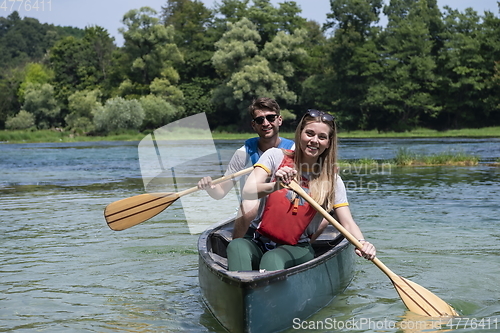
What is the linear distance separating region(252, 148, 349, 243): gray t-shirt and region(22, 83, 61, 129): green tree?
45.2 metres

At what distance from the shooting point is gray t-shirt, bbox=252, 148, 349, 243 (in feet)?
13.4

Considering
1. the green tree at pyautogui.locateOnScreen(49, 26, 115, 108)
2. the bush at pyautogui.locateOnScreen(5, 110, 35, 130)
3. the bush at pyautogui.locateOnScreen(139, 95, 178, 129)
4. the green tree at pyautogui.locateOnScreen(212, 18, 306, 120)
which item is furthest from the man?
the green tree at pyautogui.locateOnScreen(49, 26, 115, 108)

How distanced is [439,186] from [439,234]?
16.1 ft

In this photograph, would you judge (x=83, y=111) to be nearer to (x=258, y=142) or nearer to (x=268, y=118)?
(x=258, y=142)

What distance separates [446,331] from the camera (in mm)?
4262

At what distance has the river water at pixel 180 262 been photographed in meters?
4.53

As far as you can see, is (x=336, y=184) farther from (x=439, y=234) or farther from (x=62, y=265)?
(x=439, y=234)

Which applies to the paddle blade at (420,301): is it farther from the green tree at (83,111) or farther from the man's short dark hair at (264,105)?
the green tree at (83,111)

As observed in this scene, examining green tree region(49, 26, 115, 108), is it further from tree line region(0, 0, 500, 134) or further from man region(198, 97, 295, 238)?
man region(198, 97, 295, 238)

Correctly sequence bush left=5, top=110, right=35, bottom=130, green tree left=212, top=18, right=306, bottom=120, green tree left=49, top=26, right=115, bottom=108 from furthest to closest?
1. green tree left=49, top=26, right=115, bottom=108
2. bush left=5, top=110, right=35, bottom=130
3. green tree left=212, top=18, right=306, bottom=120

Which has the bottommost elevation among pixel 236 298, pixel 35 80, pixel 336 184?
pixel 236 298

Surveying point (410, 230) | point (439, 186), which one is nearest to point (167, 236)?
point (410, 230)

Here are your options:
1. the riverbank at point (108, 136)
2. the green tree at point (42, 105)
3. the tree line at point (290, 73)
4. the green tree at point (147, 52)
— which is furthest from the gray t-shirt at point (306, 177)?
the green tree at point (42, 105)

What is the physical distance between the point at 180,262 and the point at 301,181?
263 cm
